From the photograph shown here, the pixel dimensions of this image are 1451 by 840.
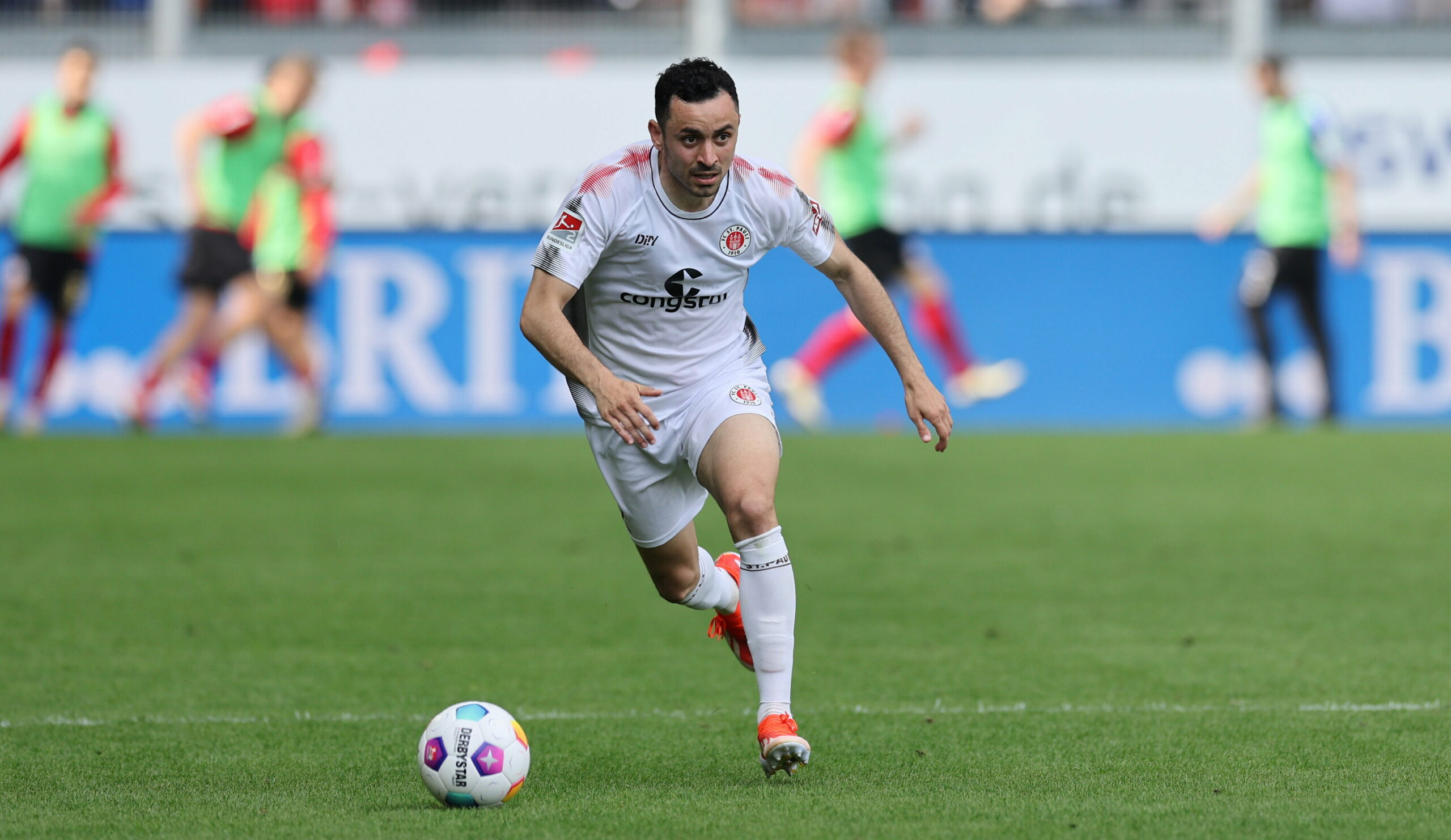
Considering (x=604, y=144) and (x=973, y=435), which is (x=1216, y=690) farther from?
(x=604, y=144)

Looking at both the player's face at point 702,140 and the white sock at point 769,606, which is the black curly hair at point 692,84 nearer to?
the player's face at point 702,140

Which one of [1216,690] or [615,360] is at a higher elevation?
[615,360]

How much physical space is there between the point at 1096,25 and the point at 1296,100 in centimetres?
547

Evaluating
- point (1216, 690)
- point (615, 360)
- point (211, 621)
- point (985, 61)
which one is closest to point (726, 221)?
point (615, 360)

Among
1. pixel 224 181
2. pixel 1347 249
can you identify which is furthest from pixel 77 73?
pixel 1347 249

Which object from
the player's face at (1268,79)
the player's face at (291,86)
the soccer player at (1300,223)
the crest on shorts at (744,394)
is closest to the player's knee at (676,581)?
the crest on shorts at (744,394)

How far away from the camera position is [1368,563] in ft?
29.6

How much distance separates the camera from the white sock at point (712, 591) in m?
6.00

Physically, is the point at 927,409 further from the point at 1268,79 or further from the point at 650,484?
the point at 1268,79

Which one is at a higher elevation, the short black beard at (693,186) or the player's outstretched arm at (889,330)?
the short black beard at (693,186)

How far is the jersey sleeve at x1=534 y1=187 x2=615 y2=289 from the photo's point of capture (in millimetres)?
5129

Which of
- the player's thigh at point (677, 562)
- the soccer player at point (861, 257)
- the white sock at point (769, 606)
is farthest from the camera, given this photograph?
the soccer player at point (861, 257)

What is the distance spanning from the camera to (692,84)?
4996 mm

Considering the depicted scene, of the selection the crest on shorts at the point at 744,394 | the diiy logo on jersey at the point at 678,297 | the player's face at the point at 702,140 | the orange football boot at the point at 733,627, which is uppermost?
the player's face at the point at 702,140
